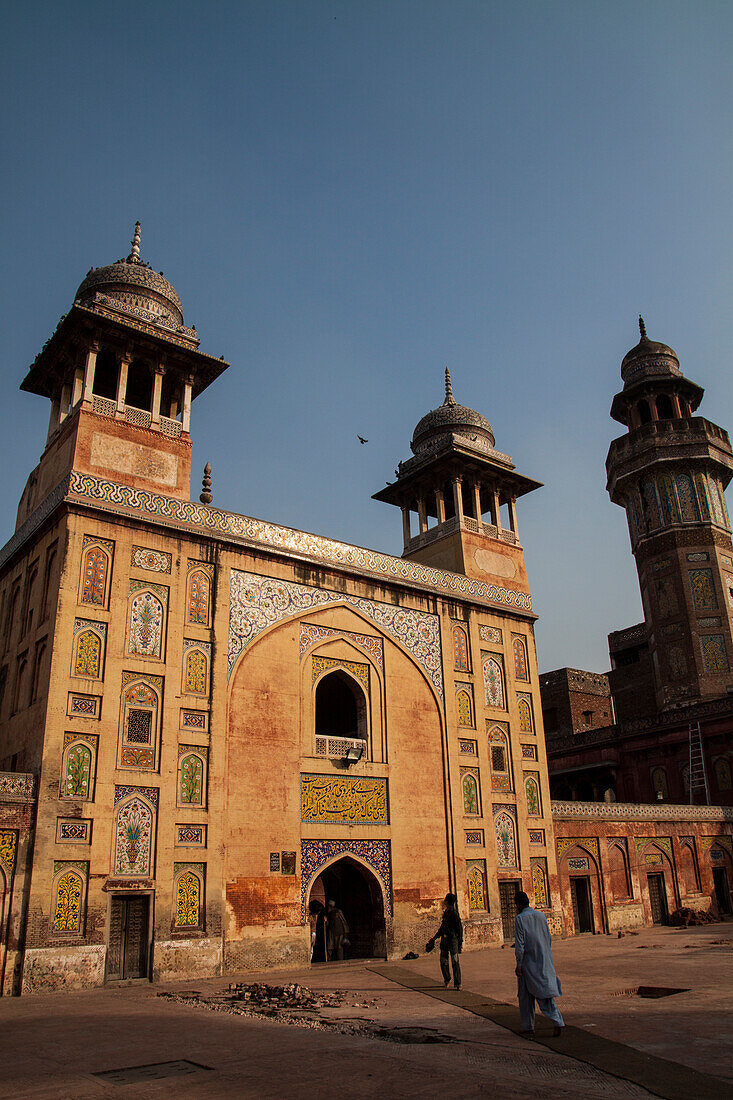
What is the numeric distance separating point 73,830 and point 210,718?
3067 mm

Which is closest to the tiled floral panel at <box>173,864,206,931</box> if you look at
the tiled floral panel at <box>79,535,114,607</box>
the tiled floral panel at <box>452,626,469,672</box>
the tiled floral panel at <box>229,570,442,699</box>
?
the tiled floral panel at <box>229,570,442,699</box>

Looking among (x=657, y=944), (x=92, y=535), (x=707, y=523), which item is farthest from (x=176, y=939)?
(x=707, y=523)

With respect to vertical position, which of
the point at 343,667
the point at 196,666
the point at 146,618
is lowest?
the point at 196,666

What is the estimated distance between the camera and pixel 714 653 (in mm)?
31672

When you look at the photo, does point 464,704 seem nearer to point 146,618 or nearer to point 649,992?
point 146,618

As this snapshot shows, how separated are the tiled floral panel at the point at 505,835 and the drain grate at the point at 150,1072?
13842 millimetres

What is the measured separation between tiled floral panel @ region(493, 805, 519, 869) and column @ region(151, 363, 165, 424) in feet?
38.7

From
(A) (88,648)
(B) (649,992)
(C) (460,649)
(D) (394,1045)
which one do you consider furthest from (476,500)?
(D) (394,1045)

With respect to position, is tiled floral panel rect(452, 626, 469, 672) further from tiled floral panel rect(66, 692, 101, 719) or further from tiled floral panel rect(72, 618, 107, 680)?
tiled floral panel rect(66, 692, 101, 719)

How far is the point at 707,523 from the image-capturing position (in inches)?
1325

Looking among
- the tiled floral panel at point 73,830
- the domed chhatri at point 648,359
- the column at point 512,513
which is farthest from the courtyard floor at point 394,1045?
the domed chhatri at point 648,359

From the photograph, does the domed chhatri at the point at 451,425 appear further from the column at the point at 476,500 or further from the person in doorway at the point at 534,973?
the person in doorway at the point at 534,973

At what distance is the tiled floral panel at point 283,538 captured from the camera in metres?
15.6

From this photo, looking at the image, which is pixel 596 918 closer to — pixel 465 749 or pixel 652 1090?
pixel 465 749
